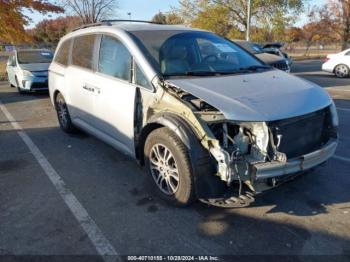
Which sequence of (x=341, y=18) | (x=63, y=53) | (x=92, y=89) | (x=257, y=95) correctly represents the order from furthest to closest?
(x=341, y=18)
(x=63, y=53)
(x=92, y=89)
(x=257, y=95)

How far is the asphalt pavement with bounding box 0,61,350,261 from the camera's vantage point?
294 centimetres

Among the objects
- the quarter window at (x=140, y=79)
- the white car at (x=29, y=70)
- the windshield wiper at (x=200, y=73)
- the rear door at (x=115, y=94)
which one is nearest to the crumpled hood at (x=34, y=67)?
the white car at (x=29, y=70)

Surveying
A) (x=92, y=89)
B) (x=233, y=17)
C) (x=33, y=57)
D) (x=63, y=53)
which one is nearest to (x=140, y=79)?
(x=92, y=89)

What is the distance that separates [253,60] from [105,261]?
323 centimetres

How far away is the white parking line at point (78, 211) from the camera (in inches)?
116

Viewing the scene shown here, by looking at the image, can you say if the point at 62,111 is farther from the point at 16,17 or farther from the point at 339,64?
the point at 339,64

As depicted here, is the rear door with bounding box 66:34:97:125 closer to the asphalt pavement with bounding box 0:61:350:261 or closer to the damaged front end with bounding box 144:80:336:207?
the asphalt pavement with bounding box 0:61:350:261

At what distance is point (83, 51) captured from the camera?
5211mm

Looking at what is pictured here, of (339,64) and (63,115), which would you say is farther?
(339,64)

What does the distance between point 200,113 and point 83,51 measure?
9.18 feet

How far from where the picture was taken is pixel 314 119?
11.7ft

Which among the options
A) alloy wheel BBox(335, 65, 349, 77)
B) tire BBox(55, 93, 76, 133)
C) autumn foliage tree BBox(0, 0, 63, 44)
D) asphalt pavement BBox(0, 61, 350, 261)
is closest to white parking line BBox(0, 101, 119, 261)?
asphalt pavement BBox(0, 61, 350, 261)

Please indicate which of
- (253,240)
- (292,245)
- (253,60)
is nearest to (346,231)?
(292,245)

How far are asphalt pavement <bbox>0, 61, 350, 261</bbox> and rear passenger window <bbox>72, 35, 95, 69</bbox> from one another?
1461mm
